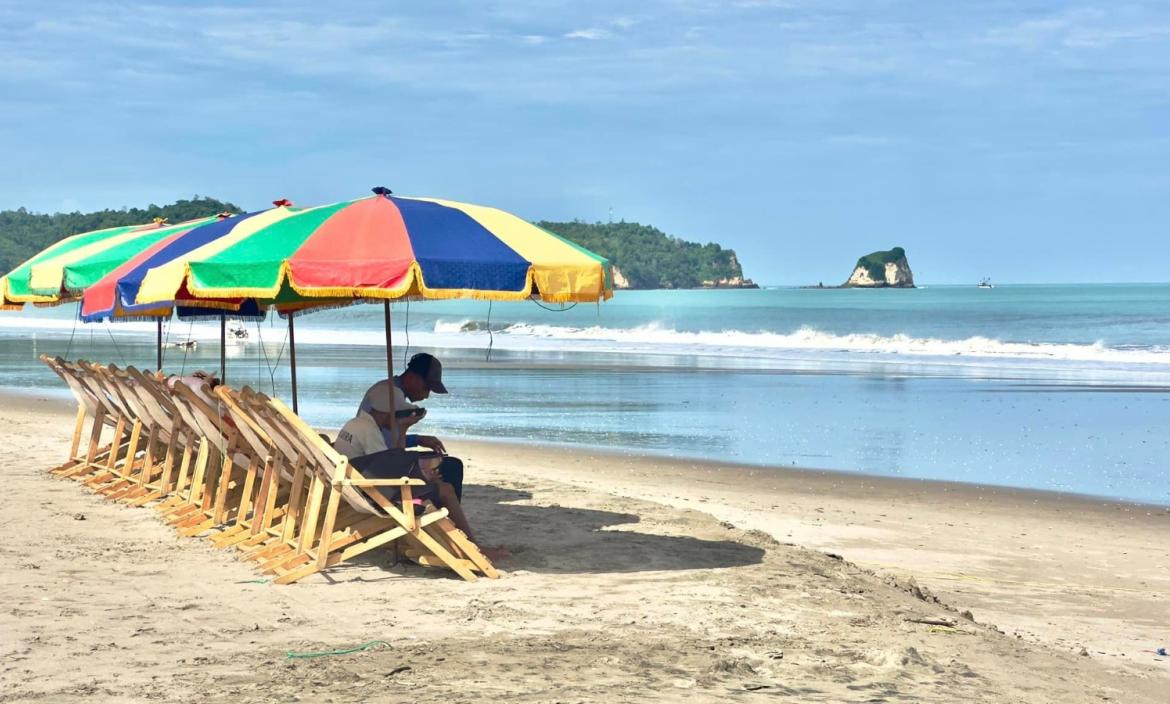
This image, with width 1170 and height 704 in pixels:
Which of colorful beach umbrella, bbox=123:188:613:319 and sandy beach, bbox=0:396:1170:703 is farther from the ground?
colorful beach umbrella, bbox=123:188:613:319

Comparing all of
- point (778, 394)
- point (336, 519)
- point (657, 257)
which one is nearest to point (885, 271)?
point (657, 257)

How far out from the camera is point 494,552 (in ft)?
26.2

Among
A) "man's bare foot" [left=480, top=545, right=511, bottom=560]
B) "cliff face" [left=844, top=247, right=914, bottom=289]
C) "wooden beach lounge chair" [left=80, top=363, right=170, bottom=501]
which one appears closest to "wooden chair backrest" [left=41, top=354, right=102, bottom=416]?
"wooden beach lounge chair" [left=80, top=363, right=170, bottom=501]

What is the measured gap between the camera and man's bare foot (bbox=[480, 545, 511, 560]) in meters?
7.94

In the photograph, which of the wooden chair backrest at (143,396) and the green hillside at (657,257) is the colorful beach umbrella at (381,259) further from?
the green hillside at (657,257)

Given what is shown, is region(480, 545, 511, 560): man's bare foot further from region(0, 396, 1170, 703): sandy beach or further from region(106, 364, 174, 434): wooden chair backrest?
region(106, 364, 174, 434): wooden chair backrest

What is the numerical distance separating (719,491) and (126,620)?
258 inches

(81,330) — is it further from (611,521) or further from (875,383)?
(611,521)

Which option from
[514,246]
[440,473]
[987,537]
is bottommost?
[987,537]

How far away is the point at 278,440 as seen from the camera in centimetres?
774

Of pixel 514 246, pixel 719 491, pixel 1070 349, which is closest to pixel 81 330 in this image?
pixel 1070 349

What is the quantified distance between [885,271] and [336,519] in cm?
18585

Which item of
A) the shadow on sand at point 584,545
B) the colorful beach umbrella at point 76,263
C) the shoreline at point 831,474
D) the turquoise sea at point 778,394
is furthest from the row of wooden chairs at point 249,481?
the shoreline at point 831,474

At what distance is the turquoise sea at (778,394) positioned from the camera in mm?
14516
